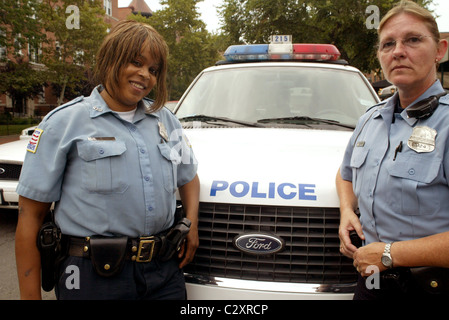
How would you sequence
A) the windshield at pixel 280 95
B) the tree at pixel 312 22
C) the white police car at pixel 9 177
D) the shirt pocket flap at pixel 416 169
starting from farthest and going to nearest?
the tree at pixel 312 22
the white police car at pixel 9 177
the windshield at pixel 280 95
the shirt pocket flap at pixel 416 169

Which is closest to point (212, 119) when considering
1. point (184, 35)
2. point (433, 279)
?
point (433, 279)

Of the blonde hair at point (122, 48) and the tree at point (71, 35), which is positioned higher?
the tree at point (71, 35)

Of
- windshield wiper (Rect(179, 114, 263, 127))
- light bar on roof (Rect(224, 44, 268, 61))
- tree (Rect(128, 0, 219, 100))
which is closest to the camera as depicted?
windshield wiper (Rect(179, 114, 263, 127))

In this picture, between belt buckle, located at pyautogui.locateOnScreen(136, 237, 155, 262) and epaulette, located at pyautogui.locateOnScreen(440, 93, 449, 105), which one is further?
belt buckle, located at pyautogui.locateOnScreen(136, 237, 155, 262)

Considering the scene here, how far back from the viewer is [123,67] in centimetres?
170

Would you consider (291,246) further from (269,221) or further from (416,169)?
(416,169)

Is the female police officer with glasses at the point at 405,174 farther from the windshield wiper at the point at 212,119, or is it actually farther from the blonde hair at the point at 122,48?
the windshield wiper at the point at 212,119

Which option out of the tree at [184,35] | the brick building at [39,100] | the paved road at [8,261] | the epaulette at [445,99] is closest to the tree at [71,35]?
the brick building at [39,100]

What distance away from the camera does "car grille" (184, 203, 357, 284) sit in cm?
194

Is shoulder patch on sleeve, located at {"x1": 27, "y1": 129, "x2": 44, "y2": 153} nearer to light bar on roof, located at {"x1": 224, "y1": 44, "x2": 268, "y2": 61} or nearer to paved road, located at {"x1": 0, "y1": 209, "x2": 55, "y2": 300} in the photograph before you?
paved road, located at {"x1": 0, "y1": 209, "x2": 55, "y2": 300}

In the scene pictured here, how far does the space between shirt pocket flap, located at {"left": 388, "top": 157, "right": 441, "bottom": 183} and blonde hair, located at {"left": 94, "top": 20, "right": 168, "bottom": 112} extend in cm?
109

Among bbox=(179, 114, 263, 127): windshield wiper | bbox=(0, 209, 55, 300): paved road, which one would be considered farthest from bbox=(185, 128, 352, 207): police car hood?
bbox=(0, 209, 55, 300): paved road

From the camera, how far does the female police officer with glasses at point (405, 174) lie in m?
1.48

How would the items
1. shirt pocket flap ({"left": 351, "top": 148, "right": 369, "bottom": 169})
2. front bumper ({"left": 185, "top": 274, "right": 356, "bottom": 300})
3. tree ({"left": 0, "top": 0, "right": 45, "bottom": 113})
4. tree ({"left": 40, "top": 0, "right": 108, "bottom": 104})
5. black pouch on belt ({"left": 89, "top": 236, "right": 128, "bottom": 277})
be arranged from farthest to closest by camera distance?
tree ({"left": 40, "top": 0, "right": 108, "bottom": 104})
tree ({"left": 0, "top": 0, "right": 45, "bottom": 113})
front bumper ({"left": 185, "top": 274, "right": 356, "bottom": 300})
shirt pocket flap ({"left": 351, "top": 148, "right": 369, "bottom": 169})
black pouch on belt ({"left": 89, "top": 236, "right": 128, "bottom": 277})
